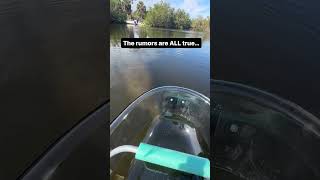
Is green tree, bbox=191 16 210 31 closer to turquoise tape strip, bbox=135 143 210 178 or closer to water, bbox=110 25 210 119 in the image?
water, bbox=110 25 210 119

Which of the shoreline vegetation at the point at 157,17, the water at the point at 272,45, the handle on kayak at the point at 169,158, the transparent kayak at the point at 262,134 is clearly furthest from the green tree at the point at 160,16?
the handle on kayak at the point at 169,158

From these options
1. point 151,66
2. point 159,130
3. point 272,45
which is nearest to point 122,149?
point 159,130

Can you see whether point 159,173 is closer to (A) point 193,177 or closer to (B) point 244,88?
(A) point 193,177

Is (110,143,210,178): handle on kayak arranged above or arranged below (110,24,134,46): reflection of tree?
below

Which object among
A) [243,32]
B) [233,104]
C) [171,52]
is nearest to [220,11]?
[243,32]

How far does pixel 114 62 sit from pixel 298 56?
23.9 inches

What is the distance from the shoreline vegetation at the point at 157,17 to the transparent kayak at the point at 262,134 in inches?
8.0

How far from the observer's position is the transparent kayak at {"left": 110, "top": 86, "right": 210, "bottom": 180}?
43.8 inches

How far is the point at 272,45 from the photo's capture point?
41.6 inches

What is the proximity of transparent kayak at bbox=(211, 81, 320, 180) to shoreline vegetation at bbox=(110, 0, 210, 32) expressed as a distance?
20 centimetres

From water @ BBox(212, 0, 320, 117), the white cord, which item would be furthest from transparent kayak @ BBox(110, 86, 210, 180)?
water @ BBox(212, 0, 320, 117)

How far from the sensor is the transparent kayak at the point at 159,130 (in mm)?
1113

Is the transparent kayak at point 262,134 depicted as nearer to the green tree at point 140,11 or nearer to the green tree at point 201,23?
the green tree at point 201,23

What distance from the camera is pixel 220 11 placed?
105 cm
